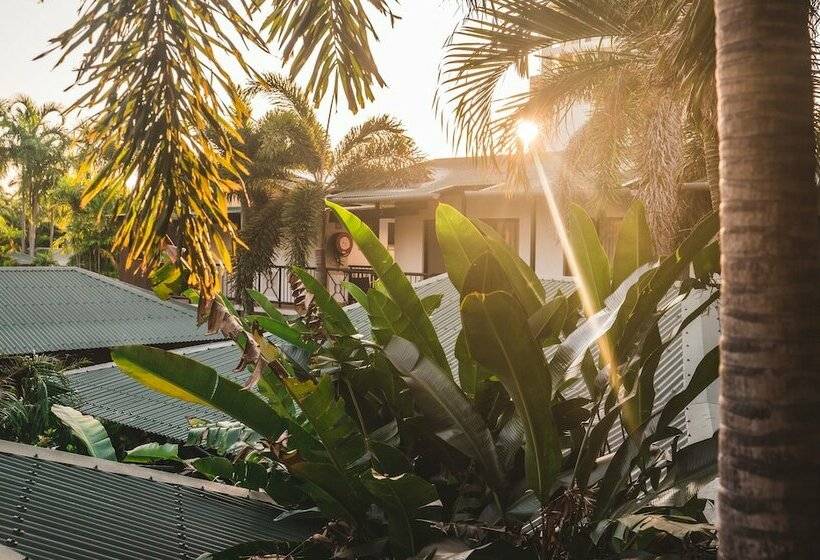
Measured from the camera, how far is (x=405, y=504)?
346 centimetres

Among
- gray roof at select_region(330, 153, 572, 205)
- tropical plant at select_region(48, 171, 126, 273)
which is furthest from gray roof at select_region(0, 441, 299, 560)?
tropical plant at select_region(48, 171, 126, 273)

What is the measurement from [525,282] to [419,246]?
16799mm

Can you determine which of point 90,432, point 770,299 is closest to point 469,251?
point 770,299

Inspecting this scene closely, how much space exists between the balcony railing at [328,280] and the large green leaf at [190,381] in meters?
14.6

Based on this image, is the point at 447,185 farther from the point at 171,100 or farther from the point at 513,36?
the point at 171,100

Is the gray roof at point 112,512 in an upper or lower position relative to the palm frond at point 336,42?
lower

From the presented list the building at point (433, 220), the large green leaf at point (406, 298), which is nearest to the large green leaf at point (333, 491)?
the large green leaf at point (406, 298)

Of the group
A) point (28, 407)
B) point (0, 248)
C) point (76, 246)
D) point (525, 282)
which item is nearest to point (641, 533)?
point (525, 282)

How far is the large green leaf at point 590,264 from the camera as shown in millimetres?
4348

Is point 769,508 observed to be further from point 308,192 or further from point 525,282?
point 308,192

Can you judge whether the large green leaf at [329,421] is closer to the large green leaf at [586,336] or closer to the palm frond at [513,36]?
the large green leaf at [586,336]

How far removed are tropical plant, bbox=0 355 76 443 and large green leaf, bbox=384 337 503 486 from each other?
19.8 feet

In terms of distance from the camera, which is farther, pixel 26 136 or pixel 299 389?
pixel 26 136

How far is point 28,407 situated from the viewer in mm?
8664
